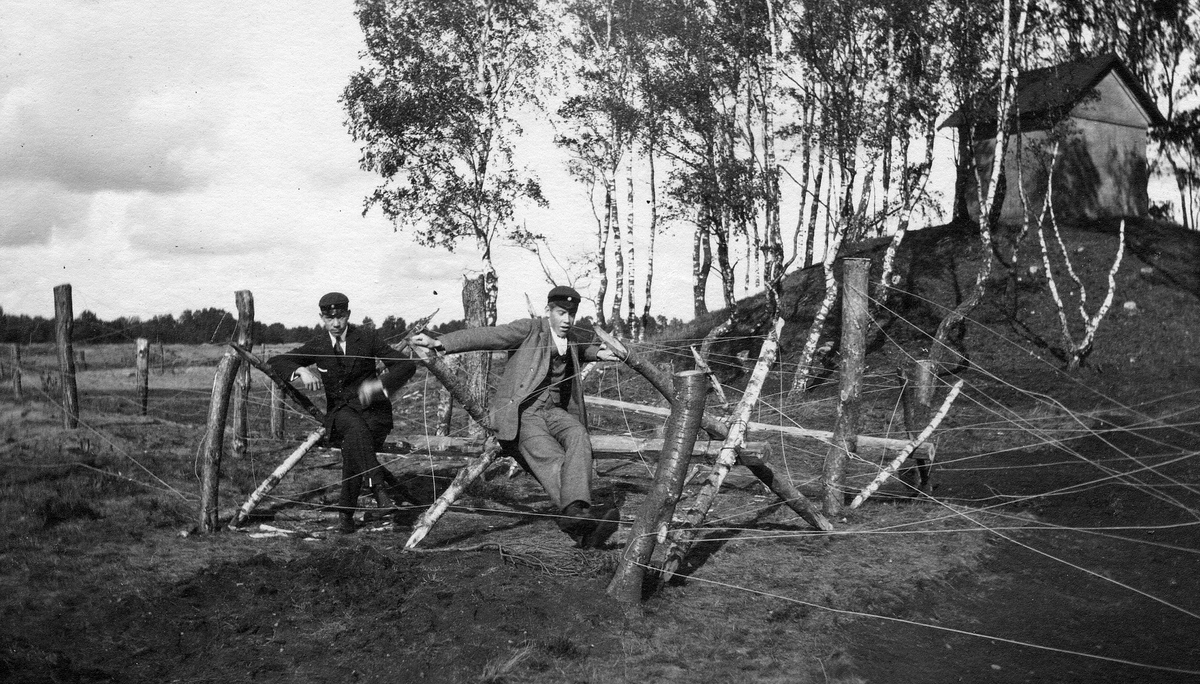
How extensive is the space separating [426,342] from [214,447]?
7.82 ft

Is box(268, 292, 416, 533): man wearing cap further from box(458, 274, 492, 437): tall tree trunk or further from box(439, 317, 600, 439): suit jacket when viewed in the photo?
box(458, 274, 492, 437): tall tree trunk

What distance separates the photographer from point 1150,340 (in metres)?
17.6

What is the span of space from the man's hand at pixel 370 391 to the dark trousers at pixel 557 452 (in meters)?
1.41

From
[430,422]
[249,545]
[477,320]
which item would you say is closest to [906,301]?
[430,422]

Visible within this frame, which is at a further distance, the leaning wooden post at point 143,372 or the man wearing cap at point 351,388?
the leaning wooden post at point 143,372

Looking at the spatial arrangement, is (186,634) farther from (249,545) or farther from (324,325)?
(324,325)

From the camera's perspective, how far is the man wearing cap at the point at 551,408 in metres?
5.79

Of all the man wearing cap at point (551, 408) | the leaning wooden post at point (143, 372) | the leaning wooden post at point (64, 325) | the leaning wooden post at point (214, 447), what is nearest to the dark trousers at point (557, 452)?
the man wearing cap at point (551, 408)

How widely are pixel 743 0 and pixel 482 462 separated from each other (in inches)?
669

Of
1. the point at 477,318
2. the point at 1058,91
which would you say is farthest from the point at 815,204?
the point at 477,318

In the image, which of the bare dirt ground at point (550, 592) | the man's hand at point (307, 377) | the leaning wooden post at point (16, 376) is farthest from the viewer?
the leaning wooden post at point (16, 376)

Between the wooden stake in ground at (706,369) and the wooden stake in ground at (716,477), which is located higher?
the wooden stake in ground at (706,369)

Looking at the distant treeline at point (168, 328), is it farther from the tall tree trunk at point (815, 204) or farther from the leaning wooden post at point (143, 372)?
the tall tree trunk at point (815, 204)

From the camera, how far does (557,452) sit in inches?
233
